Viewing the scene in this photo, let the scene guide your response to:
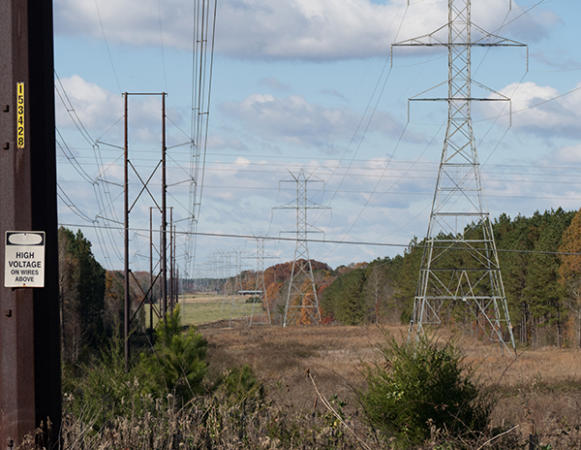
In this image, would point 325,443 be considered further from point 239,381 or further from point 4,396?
point 239,381

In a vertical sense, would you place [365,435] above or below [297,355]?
above

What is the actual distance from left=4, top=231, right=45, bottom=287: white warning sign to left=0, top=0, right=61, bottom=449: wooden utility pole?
0.04m

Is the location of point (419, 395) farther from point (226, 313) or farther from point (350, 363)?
point (226, 313)

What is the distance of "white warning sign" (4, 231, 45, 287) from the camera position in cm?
505

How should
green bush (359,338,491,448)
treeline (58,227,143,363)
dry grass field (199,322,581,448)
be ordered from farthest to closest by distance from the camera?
treeline (58,227,143,363)
dry grass field (199,322,581,448)
green bush (359,338,491,448)

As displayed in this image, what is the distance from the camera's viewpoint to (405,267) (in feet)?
350

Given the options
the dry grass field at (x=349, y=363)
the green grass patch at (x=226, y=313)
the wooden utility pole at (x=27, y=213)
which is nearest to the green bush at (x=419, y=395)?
the dry grass field at (x=349, y=363)

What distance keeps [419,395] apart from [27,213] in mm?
4133

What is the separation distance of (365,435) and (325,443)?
84cm

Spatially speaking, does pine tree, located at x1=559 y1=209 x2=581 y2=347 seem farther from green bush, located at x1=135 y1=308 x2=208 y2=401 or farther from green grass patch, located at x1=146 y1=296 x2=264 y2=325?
green bush, located at x1=135 y1=308 x2=208 y2=401

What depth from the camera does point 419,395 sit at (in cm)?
763

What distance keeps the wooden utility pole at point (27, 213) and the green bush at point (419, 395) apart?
346 centimetres

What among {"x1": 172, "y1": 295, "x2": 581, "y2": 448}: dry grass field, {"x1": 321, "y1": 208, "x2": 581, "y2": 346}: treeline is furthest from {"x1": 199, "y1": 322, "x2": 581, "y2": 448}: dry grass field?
{"x1": 321, "y1": 208, "x2": 581, "y2": 346}: treeline

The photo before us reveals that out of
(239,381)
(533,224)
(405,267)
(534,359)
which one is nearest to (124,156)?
(239,381)
